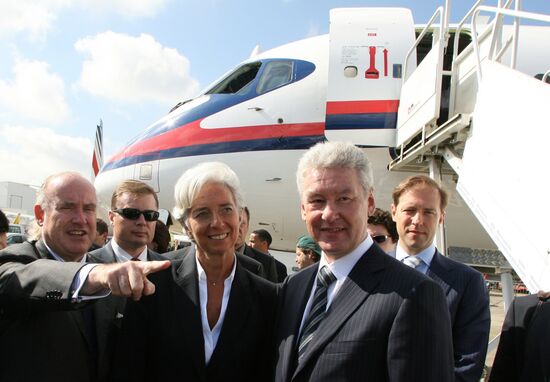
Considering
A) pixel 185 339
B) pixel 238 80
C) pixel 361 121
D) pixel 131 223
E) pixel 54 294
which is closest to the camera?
pixel 54 294

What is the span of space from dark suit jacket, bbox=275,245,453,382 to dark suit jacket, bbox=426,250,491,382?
0.81 meters

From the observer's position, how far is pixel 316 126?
7.20 metres

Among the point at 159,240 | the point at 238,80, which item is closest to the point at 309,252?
the point at 159,240

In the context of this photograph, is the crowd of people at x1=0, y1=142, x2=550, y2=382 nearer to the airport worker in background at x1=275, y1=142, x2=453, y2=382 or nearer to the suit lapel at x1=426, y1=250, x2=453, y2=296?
the airport worker in background at x1=275, y1=142, x2=453, y2=382

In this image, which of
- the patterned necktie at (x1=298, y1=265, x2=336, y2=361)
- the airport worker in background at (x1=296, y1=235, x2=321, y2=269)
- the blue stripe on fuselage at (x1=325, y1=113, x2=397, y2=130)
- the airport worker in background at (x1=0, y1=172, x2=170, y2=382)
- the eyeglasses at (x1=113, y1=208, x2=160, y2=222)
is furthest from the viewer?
the blue stripe on fuselage at (x1=325, y1=113, x2=397, y2=130)

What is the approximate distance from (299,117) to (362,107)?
3.46ft

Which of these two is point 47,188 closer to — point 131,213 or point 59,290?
point 59,290

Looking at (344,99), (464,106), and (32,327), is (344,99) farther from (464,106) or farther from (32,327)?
(32,327)

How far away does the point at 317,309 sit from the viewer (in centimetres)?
173

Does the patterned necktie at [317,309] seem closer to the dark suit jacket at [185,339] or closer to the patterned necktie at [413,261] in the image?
the dark suit jacket at [185,339]

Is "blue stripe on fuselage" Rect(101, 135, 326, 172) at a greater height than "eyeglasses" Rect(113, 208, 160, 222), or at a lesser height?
greater

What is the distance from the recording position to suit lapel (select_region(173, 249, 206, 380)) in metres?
1.85

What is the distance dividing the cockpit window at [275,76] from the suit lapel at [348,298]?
20.0 feet

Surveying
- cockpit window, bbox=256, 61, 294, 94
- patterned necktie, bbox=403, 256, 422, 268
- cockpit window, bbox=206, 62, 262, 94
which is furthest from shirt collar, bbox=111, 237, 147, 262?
cockpit window, bbox=206, 62, 262, 94
